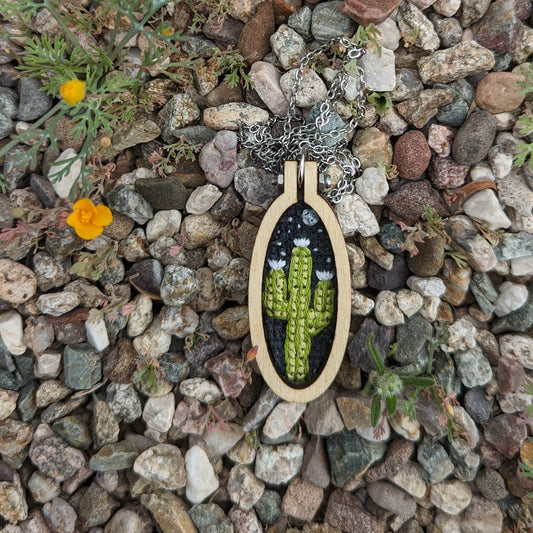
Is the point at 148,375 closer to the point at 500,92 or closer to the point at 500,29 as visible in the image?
the point at 500,92

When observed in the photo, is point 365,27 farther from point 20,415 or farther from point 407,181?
point 20,415

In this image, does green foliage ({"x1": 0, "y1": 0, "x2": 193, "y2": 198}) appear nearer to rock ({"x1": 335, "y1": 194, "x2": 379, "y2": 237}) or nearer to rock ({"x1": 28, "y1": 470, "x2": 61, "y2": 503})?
rock ({"x1": 335, "y1": 194, "x2": 379, "y2": 237})

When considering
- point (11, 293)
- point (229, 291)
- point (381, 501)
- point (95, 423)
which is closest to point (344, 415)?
point (381, 501)

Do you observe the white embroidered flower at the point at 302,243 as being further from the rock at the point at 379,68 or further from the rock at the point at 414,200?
the rock at the point at 379,68

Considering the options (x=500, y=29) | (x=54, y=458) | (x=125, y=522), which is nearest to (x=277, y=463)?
(x=125, y=522)

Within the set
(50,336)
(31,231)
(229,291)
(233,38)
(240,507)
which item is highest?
(233,38)

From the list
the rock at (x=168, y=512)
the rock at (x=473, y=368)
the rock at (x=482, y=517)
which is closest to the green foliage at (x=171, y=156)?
the rock at (x=168, y=512)

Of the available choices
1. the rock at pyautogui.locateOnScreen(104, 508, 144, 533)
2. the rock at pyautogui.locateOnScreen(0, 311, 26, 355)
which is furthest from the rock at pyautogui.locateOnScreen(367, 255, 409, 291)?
the rock at pyautogui.locateOnScreen(0, 311, 26, 355)
